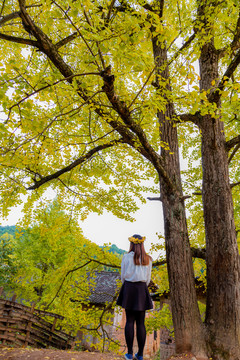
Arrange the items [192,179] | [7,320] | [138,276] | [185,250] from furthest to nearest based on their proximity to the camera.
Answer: [7,320] → [192,179] → [185,250] → [138,276]

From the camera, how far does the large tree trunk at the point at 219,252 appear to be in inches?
115

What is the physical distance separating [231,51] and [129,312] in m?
4.00

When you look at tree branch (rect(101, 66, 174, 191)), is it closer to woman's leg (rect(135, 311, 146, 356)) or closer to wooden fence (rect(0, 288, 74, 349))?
woman's leg (rect(135, 311, 146, 356))

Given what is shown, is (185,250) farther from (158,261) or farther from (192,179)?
(192,179)

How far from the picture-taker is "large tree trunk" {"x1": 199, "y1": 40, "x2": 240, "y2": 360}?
291 cm

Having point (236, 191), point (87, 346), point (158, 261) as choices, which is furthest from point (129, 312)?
point (87, 346)

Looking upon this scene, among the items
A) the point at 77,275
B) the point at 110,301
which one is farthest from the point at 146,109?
the point at 110,301

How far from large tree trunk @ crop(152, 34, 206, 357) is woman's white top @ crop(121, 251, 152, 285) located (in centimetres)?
43

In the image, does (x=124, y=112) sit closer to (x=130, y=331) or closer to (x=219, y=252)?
(x=219, y=252)

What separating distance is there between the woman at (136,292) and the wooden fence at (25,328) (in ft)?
19.6

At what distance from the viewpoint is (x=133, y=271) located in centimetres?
311

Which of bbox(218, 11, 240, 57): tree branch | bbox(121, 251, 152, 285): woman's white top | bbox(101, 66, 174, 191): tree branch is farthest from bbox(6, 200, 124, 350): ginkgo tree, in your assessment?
bbox(218, 11, 240, 57): tree branch

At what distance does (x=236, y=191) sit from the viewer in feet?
18.3

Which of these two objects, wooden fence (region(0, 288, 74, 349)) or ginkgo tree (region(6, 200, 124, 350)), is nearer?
ginkgo tree (region(6, 200, 124, 350))
